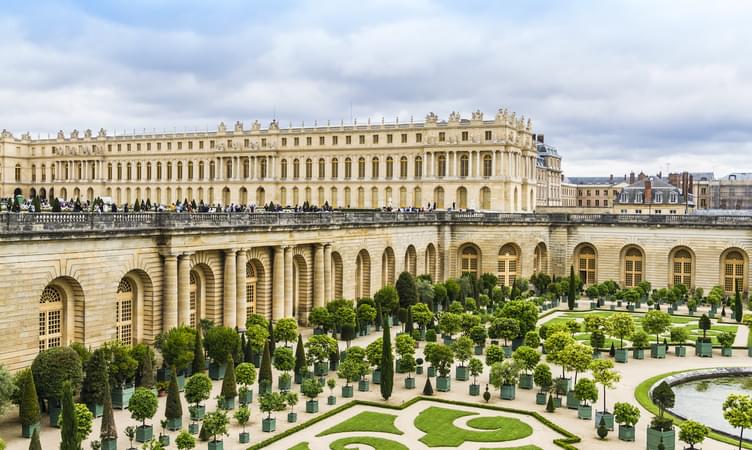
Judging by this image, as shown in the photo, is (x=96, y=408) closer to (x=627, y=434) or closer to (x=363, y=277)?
(x=627, y=434)

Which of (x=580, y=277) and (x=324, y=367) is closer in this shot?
(x=324, y=367)

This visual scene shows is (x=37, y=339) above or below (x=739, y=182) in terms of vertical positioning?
below

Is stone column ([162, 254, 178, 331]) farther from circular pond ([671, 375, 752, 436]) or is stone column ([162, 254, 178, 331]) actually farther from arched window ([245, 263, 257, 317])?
circular pond ([671, 375, 752, 436])

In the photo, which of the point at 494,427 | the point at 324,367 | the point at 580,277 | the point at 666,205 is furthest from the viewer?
the point at 666,205

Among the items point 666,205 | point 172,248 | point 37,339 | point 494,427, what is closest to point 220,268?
point 172,248

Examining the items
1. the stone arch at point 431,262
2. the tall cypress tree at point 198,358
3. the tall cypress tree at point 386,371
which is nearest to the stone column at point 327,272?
the stone arch at point 431,262

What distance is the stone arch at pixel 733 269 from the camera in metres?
62.3

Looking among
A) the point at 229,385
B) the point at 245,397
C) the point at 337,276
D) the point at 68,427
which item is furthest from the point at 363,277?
the point at 68,427

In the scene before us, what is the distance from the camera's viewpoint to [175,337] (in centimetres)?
3200

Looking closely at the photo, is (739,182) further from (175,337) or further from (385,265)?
(175,337)

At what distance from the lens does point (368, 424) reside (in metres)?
27.7

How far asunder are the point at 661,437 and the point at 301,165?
72981mm

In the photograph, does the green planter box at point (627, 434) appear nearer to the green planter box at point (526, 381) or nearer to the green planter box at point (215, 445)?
the green planter box at point (526, 381)

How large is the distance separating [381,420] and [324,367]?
673 centimetres
